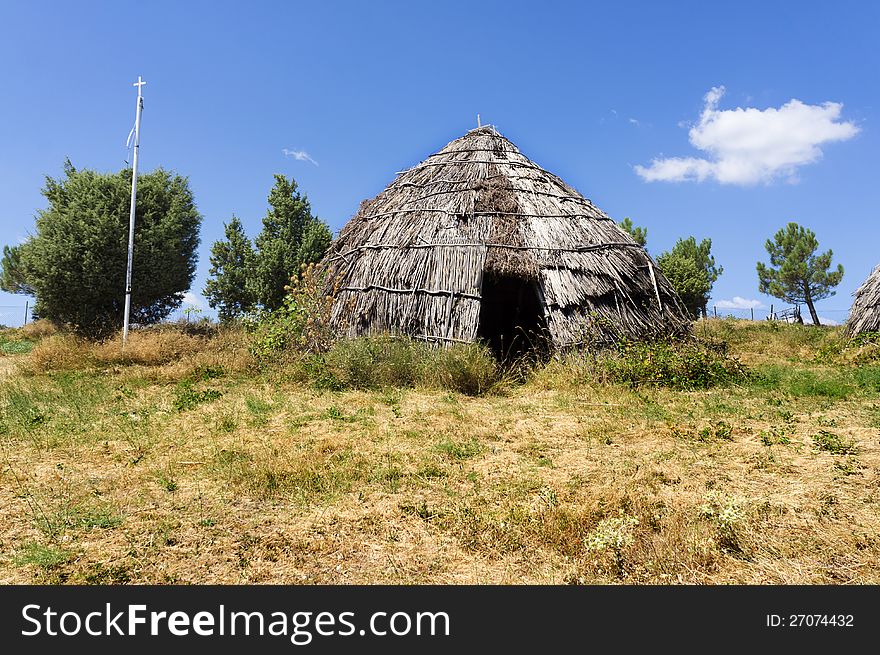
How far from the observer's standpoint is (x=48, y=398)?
8359 mm

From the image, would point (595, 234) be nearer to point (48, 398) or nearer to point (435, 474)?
point (435, 474)

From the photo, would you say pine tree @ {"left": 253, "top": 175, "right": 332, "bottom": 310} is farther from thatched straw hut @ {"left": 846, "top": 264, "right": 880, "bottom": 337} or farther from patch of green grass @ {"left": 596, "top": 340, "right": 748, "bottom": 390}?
thatched straw hut @ {"left": 846, "top": 264, "right": 880, "bottom": 337}

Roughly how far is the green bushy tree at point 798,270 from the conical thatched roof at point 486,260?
23.9m

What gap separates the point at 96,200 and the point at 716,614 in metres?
20.3

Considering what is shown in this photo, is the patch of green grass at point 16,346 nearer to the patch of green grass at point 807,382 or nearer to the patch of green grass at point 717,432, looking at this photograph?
the patch of green grass at point 717,432

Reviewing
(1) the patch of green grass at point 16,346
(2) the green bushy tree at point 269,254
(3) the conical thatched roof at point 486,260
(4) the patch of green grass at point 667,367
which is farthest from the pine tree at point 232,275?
(4) the patch of green grass at point 667,367

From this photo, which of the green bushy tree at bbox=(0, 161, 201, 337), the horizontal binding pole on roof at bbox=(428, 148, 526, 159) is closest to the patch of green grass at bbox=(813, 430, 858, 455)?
the horizontal binding pole on roof at bbox=(428, 148, 526, 159)

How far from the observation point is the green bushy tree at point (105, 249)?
17422 millimetres

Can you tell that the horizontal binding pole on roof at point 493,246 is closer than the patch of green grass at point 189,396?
No

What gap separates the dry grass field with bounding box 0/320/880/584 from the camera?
11.0ft

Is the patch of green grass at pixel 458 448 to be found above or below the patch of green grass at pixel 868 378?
below

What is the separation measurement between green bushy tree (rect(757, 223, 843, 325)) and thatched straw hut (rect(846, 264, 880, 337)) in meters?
17.6

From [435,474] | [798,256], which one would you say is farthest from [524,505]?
[798,256]

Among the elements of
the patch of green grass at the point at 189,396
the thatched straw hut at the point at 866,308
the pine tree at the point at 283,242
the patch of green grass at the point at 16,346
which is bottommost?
the patch of green grass at the point at 189,396
